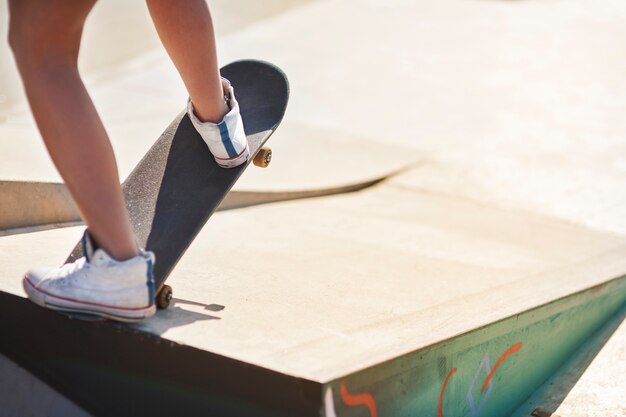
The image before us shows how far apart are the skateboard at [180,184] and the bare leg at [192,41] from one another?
0.24 metres

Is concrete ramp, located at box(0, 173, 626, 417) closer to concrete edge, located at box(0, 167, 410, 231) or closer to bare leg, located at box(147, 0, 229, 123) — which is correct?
concrete edge, located at box(0, 167, 410, 231)

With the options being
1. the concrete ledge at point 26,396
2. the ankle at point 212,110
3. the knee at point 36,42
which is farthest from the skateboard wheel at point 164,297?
the knee at point 36,42

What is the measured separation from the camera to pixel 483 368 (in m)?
2.24

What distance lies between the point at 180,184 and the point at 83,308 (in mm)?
581

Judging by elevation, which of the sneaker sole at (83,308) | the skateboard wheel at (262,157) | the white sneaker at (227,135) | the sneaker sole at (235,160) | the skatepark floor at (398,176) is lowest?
the skatepark floor at (398,176)

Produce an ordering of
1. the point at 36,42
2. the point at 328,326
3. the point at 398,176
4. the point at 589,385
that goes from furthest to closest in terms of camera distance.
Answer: the point at 398,176 → the point at 589,385 → the point at 328,326 → the point at 36,42

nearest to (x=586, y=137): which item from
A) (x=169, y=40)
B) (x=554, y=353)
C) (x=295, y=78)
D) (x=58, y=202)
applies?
(x=295, y=78)

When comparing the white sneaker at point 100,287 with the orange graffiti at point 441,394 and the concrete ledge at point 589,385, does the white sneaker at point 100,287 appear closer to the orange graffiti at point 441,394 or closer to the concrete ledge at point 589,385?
the orange graffiti at point 441,394

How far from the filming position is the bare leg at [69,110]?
168 centimetres

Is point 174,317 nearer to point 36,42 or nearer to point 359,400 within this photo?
point 359,400

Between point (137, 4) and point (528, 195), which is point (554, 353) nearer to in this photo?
point (528, 195)

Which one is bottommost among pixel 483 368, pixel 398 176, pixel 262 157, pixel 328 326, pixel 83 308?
pixel 398 176

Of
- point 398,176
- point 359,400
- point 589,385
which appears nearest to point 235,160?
point 359,400

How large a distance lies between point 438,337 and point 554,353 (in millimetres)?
899
